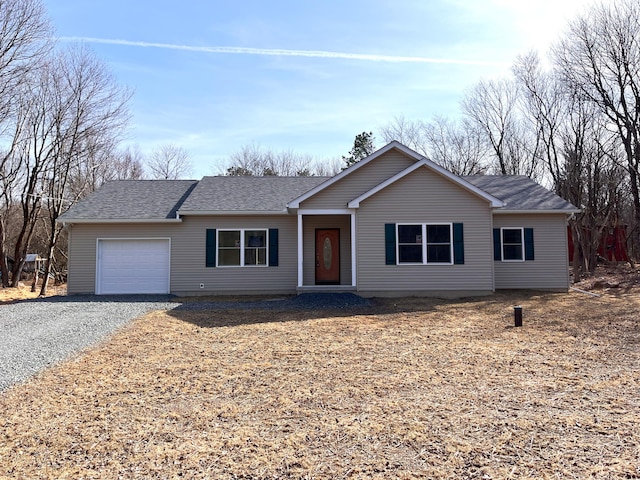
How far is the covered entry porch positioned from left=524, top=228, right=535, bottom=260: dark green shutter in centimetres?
581

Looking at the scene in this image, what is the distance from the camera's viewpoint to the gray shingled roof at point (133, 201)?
1360 centimetres

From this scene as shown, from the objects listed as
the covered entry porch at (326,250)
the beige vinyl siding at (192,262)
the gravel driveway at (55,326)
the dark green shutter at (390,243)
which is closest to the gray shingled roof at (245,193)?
the beige vinyl siding at (192,262)

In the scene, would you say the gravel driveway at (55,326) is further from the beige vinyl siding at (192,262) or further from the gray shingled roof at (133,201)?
the gray shingled roof at (133,201)

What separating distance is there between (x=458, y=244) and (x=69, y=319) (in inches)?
404

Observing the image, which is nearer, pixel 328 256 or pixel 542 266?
pixel 542 266

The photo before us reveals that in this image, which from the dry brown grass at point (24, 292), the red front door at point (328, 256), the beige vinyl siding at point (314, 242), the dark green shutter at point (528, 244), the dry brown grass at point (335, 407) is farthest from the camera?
the dry brown grass at point (24, 292)

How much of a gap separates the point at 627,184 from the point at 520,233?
1447 centimetres

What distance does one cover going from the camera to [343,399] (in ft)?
14.6

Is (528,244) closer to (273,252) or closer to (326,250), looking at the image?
(326,250)

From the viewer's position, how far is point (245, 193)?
49.6 ft

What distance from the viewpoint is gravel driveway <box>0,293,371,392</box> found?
20.0 feet

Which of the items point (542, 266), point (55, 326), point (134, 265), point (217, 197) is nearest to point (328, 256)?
point (217, 197)

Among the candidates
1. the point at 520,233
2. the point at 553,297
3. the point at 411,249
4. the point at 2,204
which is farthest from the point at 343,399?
the point at 2,204

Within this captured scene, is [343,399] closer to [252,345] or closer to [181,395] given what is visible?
[181,395]
